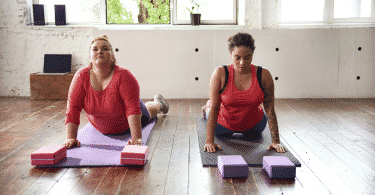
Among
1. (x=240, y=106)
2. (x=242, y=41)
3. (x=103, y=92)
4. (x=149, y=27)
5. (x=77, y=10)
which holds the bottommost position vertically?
(x=240, y=106)

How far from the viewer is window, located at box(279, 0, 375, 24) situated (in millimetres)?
4355

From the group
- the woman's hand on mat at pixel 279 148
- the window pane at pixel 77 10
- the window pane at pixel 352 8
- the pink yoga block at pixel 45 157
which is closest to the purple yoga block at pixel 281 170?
the woman's hand on mat at pixel 279 148

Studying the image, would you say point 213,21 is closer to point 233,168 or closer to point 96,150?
point 96,150

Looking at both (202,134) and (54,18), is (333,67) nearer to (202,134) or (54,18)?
(202,134)

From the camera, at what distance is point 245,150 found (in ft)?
6.35

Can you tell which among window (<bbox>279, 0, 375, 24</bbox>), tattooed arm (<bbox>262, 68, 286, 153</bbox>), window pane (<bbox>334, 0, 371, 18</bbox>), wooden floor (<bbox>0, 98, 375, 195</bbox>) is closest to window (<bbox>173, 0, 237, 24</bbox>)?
window (<bbox>279, 0, 375, 24</bbox>)

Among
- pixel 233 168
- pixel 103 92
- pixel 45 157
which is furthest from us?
pixel 103 92

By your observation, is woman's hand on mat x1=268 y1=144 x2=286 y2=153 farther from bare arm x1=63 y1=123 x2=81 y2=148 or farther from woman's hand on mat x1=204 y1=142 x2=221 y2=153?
bare arm x1=63 y1=123 x2=81 y2=148

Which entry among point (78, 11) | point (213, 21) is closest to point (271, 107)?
point (213, 21)

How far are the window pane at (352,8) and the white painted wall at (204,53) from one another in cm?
42

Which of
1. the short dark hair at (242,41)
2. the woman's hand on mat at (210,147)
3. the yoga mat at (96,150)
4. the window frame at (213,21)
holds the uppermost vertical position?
the window frame at (213,21)

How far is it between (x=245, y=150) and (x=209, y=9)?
2.98m

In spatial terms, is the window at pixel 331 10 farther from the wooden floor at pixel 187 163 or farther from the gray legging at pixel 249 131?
the gray legging at pixel 249 131

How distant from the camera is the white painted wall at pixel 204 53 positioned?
162 inches
